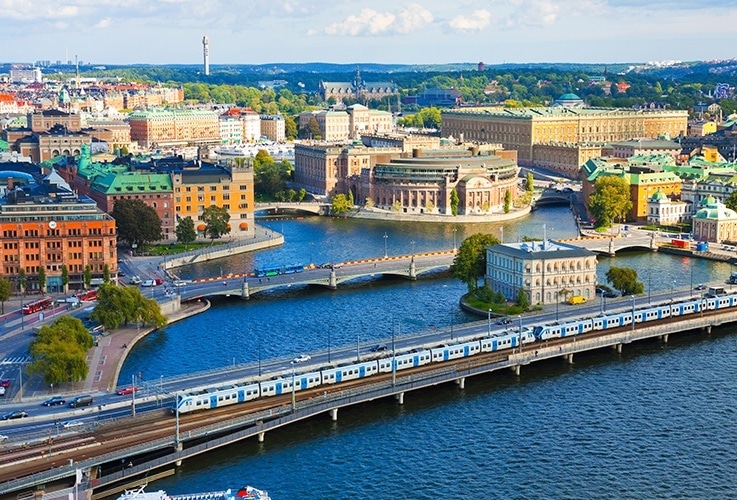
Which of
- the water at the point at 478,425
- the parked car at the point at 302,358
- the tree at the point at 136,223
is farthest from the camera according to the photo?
the tree at the point at 136,223

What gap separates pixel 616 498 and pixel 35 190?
50.1 metres

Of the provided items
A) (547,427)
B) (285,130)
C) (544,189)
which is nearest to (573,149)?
(544,189)

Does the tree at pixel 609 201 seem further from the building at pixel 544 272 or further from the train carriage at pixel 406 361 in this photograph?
the train carriage at pixel 406 361

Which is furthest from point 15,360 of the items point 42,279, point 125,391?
point 42,279

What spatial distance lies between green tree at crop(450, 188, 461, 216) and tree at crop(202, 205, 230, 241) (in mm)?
25158

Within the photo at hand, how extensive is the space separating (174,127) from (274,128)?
17.7 m

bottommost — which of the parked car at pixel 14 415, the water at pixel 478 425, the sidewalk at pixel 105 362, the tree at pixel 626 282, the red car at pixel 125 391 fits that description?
the water at pixel 478 425

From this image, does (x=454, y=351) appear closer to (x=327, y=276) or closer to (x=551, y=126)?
(x=327, y=276)

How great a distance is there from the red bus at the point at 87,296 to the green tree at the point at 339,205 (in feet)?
144

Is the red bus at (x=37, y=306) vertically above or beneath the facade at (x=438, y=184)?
beneath

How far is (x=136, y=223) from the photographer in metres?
80.0

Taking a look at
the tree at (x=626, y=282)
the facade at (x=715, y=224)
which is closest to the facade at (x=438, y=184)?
the facade at (x=715, y=224)

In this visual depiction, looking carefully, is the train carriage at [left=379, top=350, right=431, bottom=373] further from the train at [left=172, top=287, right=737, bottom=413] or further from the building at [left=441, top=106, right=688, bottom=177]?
the building at [left=441, top=106, right=688, bottom=177]

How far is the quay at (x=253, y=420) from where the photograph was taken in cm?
3797
